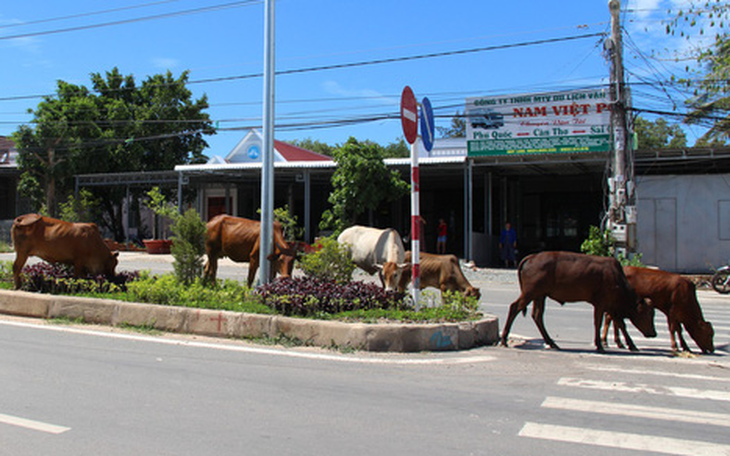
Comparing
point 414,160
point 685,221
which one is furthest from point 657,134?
point 414,160

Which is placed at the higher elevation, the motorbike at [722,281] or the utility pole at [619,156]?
the utility pole at [619,156]

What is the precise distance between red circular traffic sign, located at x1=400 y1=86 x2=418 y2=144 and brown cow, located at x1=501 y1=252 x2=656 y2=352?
2317mm

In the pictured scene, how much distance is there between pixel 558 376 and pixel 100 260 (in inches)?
309

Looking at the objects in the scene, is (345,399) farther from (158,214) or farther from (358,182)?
(358,182)

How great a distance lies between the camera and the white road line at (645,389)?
564 cm

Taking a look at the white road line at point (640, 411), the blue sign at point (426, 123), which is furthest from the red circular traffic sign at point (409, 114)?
the white road line at point (640, 411)

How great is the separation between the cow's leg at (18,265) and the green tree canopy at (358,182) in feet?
40.9

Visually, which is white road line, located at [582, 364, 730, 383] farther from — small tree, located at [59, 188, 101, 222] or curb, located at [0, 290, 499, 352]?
small tree, located at [59, 188, 101, 222]

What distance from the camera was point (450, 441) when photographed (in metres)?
4.31

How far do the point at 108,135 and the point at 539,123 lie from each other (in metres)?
22.5

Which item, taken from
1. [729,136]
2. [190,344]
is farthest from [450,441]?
[729,136]

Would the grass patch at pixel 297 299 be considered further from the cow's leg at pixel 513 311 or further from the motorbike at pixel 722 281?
the motorbike at pixel 722 281

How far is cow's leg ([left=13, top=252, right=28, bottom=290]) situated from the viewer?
10.1 meters

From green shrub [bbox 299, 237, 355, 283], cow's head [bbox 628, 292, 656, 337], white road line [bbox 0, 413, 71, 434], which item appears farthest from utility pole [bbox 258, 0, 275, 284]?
cow's head [bbox 628, 292, 656, 337]
